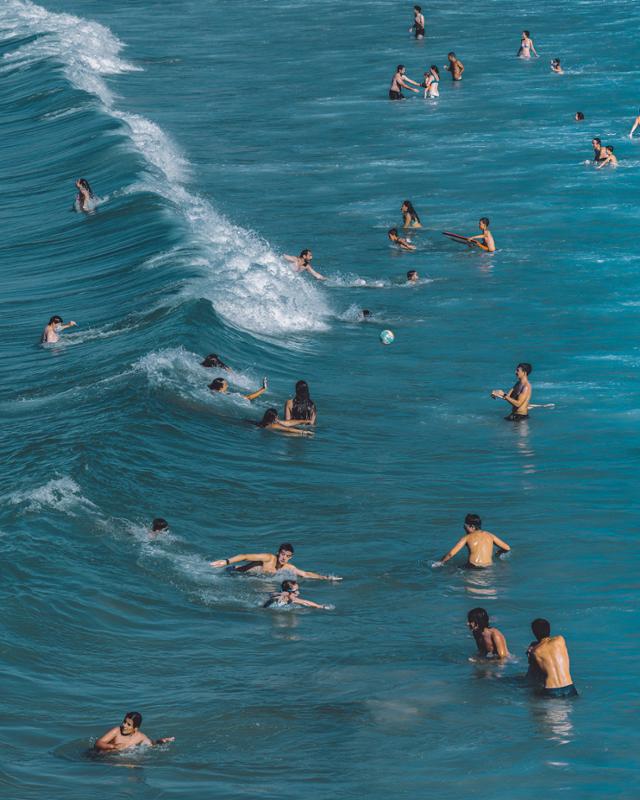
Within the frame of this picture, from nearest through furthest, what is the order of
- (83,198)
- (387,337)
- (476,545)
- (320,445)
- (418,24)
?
(476,545)
(320,445)
(387,337)
(83,198)
(418,24)

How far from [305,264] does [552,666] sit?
1871 centimetres

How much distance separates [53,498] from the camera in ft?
68.4

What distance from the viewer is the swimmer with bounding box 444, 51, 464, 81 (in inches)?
2121

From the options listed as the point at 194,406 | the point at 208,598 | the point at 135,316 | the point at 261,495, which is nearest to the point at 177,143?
the point at 135,316

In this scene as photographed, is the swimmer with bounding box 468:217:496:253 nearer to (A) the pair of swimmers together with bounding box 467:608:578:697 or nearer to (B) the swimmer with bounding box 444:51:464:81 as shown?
(A) the pair of swimmers together with bounding box 467:608:578:697

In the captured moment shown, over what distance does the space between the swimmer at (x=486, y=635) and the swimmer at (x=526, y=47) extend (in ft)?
146

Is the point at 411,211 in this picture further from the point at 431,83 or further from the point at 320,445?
the point at 431,83

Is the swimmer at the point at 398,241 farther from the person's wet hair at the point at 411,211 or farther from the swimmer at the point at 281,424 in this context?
the swimmer at the point at 281,424

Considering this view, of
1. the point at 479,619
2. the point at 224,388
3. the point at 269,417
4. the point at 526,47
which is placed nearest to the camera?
the point at 479,619

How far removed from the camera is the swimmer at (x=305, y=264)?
3259 centimetres

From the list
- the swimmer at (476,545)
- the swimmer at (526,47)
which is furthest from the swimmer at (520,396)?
the swimmer at (526,47)

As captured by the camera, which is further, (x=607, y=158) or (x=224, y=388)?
(x=607, y=158)

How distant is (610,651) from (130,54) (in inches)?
2005

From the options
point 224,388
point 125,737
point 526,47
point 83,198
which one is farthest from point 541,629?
point 526,47
